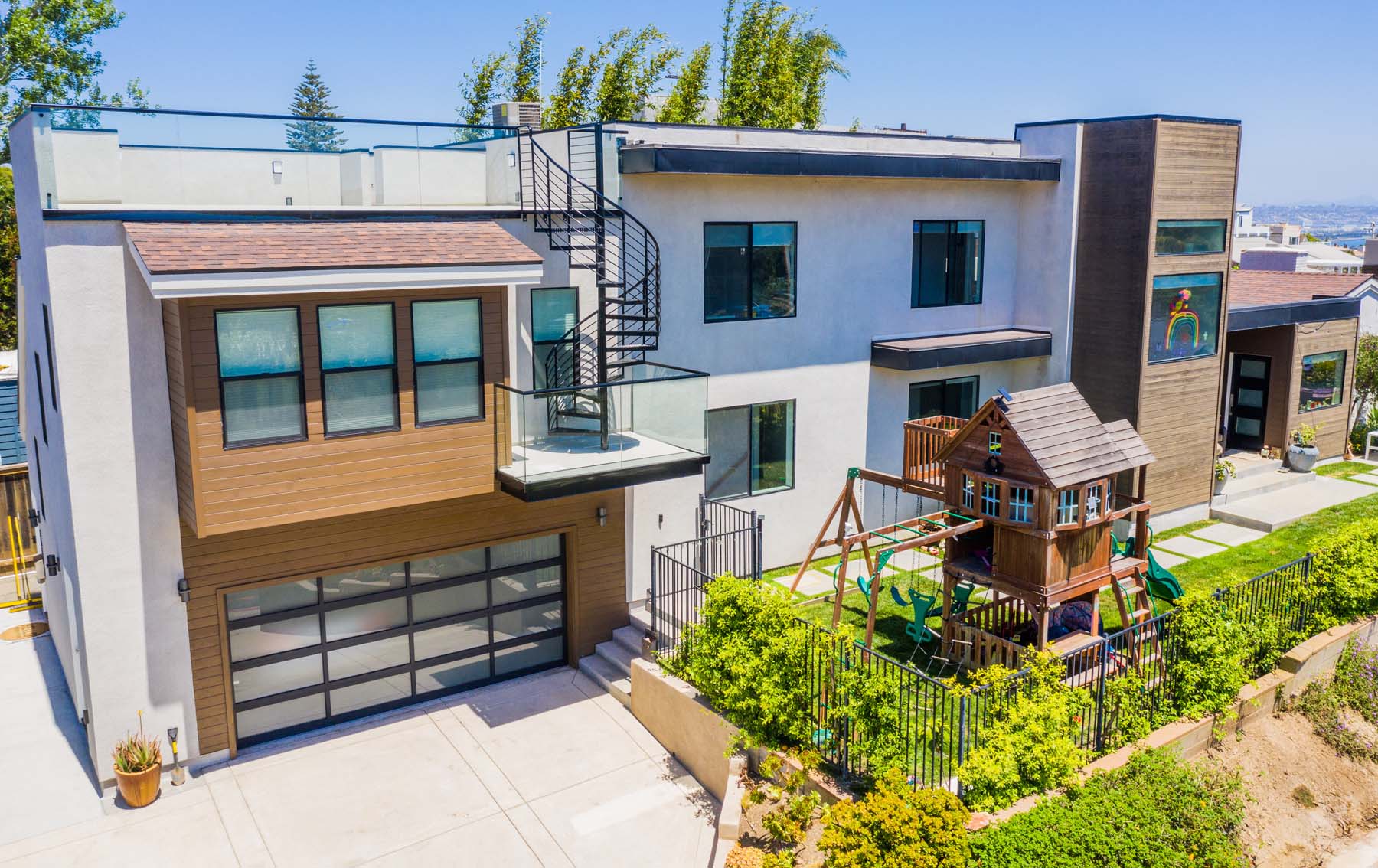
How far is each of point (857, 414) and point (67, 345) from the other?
41.2 feet

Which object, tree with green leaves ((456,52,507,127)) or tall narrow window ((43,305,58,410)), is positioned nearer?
tall narrow window ((43,305,58,410))

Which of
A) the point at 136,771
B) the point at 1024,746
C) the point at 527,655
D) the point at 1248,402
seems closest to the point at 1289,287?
the point at 1248,402

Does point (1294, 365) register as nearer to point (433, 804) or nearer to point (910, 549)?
point (910, 549)

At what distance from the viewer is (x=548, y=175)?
14641 millimetres

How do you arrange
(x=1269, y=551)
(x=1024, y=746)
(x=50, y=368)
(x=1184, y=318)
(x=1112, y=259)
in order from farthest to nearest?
1. (x=1184, y=318)
2. (x=1112, y=259)
3. (x=1269, y=551)
4. (x=50, y=368)
5. (x=1024, y=746)

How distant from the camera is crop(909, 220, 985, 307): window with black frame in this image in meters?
19.6

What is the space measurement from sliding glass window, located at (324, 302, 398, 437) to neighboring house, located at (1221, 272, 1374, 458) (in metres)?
19.6

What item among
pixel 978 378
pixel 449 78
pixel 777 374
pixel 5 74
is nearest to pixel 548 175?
pixel 777 374

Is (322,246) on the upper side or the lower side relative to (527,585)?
upper

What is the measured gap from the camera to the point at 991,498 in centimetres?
1335

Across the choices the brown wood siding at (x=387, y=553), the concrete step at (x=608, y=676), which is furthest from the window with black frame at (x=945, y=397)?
the concrete step at (x=608, y=676)

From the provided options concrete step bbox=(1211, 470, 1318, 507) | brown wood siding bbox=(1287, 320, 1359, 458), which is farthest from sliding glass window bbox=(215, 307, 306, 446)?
brown wood siding bbox=(1287, 320, 1359, 458)

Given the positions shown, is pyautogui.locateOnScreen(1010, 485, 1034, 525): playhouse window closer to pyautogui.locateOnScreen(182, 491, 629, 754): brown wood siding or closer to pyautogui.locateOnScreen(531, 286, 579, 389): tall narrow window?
pyautogui.locateOnScreen(182, 491, 629, 754): brown wood siding

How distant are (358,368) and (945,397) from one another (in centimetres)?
1201
